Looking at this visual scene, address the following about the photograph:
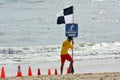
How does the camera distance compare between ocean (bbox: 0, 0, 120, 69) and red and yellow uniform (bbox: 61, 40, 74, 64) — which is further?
ocean (bbox: 0, 0, 120, 69)

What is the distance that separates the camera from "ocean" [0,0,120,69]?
27.6m

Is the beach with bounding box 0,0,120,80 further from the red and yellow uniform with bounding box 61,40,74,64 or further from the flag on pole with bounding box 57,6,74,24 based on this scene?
the flag on pole with bounding box 57,6,74,24

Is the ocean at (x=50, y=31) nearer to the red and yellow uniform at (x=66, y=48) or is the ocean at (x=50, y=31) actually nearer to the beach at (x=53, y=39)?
the beach at (x=53, y=39)

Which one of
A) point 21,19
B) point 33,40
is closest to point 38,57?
point 33,40

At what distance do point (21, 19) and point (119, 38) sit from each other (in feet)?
52.7

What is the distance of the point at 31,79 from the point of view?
555 inches

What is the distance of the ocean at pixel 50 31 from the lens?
90.5 ft

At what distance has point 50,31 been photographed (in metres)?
42.8

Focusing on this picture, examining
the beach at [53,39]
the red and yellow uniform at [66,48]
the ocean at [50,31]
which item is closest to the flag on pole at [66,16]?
the red and yellow uniform at [66,48]

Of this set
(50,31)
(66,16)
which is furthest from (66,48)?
(50,31)

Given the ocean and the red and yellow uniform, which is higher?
the red and yellow uniform

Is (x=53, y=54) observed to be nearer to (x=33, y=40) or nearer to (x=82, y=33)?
(x=33, y=40)

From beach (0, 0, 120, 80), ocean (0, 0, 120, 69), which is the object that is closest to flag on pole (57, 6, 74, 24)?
beach (0, 0, 120, 80)

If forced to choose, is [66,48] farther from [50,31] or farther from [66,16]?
[50,31]
